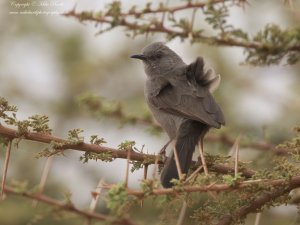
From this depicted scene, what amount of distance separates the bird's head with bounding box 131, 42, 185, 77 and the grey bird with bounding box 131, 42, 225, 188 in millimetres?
238

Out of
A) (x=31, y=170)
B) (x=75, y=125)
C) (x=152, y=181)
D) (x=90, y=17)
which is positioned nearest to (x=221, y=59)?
(x=75, y=125)

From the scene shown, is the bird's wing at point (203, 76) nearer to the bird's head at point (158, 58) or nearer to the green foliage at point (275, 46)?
the bird's head at point (158, 58)

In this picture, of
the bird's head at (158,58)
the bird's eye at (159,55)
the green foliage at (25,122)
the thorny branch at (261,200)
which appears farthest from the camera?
the bird's eye at (159,55)

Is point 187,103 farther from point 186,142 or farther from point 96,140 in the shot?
point 96,140

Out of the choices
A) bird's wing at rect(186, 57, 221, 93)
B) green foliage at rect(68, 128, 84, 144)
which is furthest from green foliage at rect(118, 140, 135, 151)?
bird's wing at rect(186, 57, 221, 93)

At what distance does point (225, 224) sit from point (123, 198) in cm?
70

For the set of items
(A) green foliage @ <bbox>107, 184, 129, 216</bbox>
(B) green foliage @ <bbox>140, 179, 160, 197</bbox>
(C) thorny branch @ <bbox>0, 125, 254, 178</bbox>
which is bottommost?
(A) green foliage @ <bbox>107, 184, 129, 216</bbox>

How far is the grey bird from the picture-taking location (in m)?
4.47

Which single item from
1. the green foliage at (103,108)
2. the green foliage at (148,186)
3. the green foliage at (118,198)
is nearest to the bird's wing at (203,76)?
the green foliage at (103,108)

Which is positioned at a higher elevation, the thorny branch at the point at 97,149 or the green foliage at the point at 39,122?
the green foliage at the point at 39,122

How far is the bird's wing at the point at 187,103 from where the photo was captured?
450cm

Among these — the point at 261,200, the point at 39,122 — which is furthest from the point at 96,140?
the point at 261,200

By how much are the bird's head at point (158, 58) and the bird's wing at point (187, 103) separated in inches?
29.9

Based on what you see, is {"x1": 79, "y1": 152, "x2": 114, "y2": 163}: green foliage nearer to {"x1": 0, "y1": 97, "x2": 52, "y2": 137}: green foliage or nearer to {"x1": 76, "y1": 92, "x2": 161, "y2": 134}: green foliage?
{"x1": 0, "y1": 97, "x2": 52, "y2": 137}: green foliage
